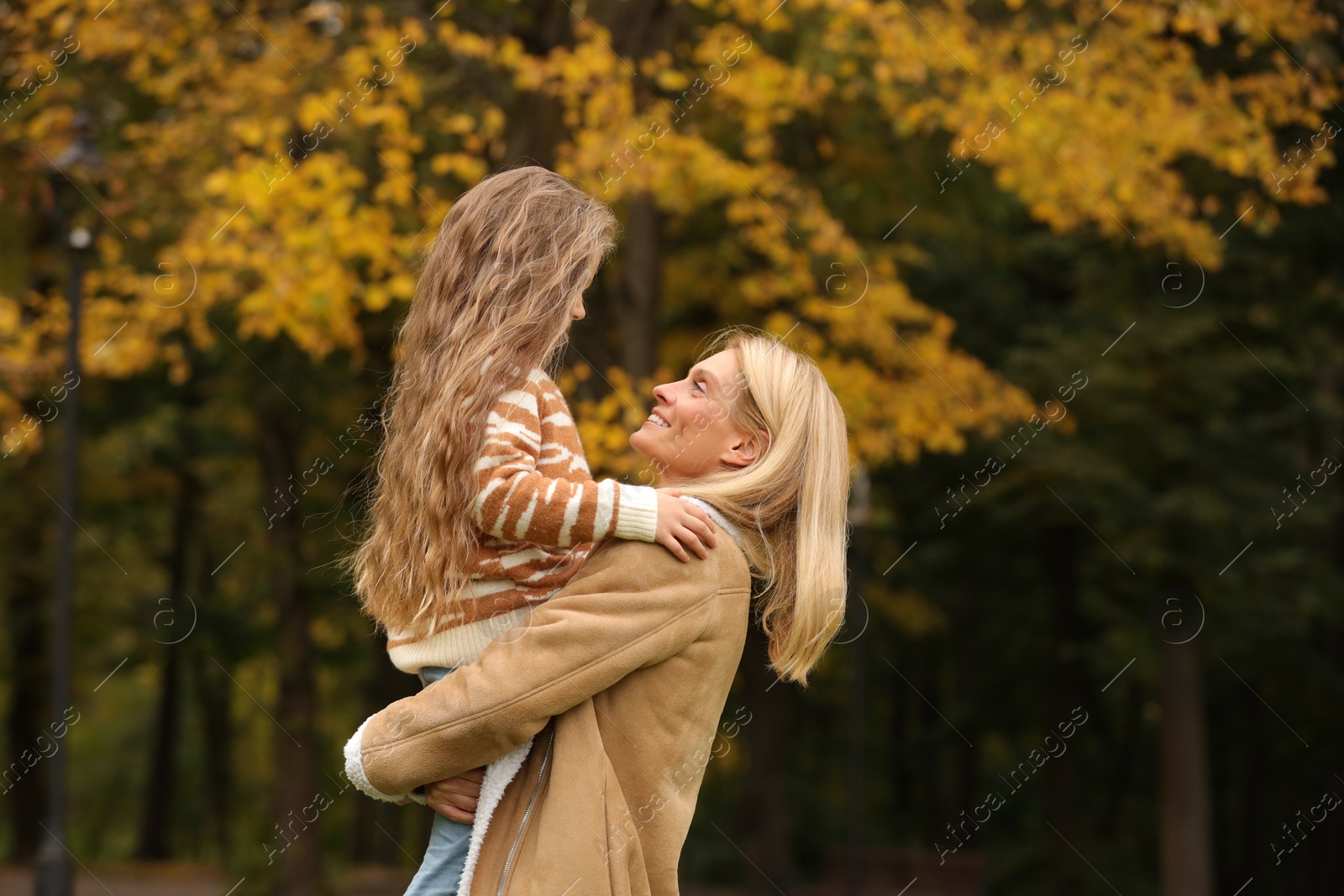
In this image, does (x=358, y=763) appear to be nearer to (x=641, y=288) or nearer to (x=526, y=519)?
(x=526, y=519)

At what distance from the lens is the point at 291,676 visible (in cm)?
1412

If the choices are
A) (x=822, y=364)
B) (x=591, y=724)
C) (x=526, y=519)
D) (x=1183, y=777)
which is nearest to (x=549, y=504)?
(x=526, y=519)

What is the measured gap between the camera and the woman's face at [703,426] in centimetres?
238

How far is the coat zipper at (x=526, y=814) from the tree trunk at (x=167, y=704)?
53.8 ft

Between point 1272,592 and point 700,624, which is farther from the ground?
point 700,624

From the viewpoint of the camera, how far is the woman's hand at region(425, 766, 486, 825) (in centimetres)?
219

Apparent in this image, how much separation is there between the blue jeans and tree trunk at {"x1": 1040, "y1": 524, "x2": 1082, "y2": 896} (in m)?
15.5

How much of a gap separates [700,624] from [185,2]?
7.08 meters

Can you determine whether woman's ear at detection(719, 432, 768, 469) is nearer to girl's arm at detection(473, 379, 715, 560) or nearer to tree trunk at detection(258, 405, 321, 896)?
girl's arm at detection(473, 379, 715, 560)

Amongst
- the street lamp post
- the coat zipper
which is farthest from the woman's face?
the street lamp post

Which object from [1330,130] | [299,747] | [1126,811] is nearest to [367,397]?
[299,747]

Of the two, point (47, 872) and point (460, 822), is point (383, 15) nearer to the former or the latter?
point (47, 872)

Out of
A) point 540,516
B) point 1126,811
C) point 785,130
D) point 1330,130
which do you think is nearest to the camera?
point 540,516

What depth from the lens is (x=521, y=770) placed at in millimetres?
2184
